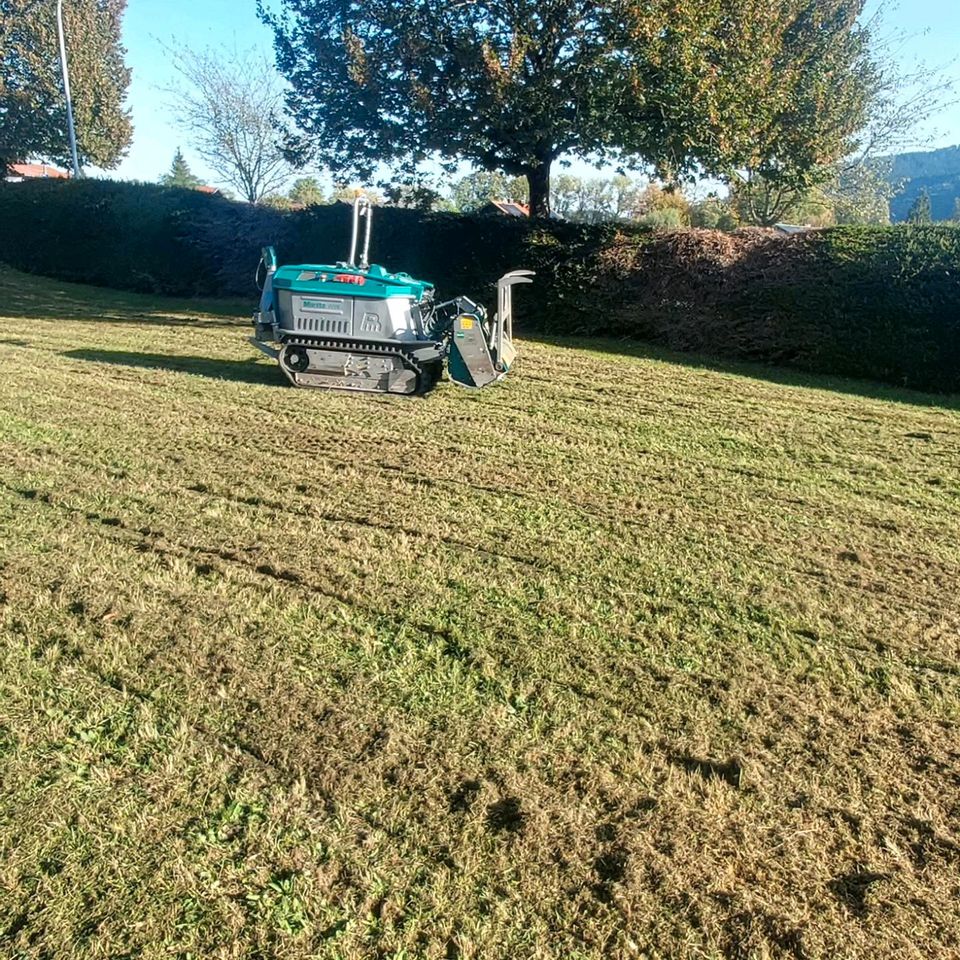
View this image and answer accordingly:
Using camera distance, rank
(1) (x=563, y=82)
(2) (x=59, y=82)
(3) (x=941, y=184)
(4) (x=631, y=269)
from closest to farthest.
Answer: (1) (x=563, y=82) → (4) (x=631, y=269) → (2) (x=59, y=82) → (3) (x=941, y=184)

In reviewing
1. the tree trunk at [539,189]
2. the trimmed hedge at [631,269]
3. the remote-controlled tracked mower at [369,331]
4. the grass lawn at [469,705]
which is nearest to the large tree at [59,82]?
the trimmed hedge at [631,269]

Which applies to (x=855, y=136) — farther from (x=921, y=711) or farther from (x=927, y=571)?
(x=921, y=711)

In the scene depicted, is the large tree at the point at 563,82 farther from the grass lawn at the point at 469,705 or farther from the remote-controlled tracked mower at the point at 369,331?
the grass lawn at the point at 469,705

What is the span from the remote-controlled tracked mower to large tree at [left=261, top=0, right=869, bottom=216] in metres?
5.70

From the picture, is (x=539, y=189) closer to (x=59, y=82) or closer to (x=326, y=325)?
(x=326, y=325)

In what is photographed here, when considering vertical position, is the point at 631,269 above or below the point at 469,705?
above

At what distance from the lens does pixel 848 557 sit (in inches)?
177

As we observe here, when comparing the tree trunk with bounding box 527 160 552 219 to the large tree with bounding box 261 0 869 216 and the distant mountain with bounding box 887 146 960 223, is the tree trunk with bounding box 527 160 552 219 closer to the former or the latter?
the large tree with bounding box 261 0 869 216

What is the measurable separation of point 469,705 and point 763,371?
31.5 feet

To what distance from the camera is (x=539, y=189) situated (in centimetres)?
1507

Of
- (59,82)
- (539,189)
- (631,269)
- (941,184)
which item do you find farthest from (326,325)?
(941,184)

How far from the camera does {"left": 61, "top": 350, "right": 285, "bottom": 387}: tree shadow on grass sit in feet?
29.2

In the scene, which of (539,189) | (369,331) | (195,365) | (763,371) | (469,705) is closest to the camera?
(469,705)

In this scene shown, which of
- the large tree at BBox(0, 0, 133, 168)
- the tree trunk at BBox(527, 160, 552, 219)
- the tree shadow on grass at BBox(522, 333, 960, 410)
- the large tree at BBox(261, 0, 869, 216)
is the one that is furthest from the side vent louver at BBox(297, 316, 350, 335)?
the large tree at BBox(0, 0, 133, 168)
